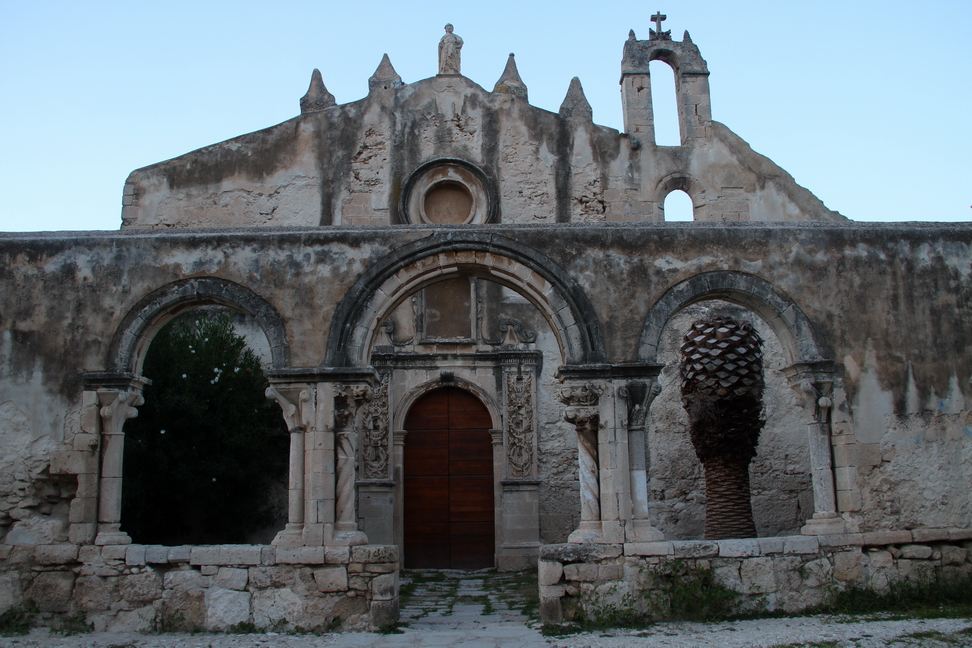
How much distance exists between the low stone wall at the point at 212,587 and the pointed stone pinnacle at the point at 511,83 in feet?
28.2

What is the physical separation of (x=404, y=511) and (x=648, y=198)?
6.25 metres

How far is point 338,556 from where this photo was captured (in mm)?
7188

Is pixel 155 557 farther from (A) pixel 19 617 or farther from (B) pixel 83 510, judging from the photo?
(A) pixel 19 617

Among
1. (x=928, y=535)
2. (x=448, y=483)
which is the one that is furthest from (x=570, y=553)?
(x=448, y=483)

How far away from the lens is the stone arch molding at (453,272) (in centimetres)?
768

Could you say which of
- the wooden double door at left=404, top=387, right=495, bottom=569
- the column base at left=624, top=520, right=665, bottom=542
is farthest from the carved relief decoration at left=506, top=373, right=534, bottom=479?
the column base at left=624, top=520, right=665, bottom=542

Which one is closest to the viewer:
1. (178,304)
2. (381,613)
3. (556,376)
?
→ (381,613)

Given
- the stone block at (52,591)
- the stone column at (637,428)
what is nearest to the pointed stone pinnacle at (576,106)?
the stone column at (637,428)

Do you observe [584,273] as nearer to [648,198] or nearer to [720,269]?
[720,269]

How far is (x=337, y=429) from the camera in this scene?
24.9 ft

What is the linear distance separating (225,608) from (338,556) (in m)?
1.09

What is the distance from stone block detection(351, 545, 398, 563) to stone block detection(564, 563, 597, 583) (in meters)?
1.58

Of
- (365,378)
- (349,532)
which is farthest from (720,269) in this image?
(349,532)

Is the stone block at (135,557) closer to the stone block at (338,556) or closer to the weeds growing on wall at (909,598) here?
the stone block at (338,556)
